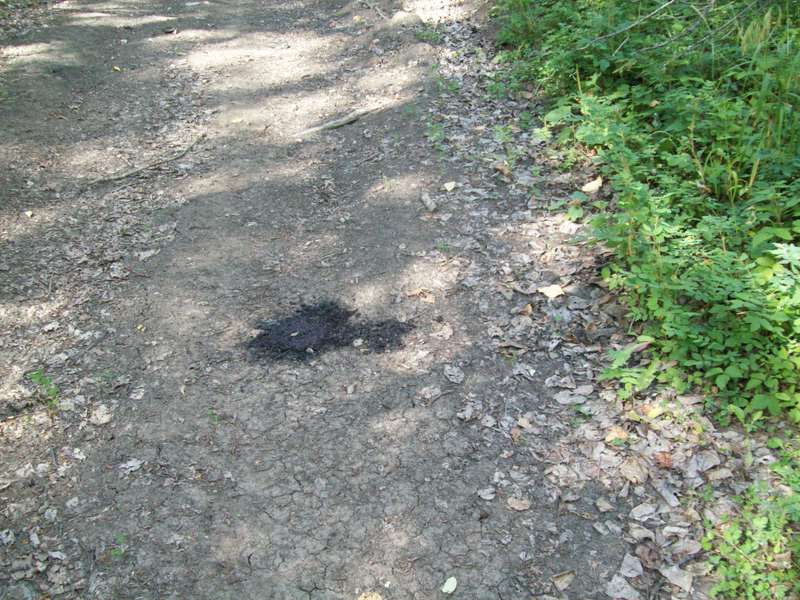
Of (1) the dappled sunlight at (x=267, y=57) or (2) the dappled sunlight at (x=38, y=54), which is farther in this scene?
(1) the dappled sunlight at (x=267, y=57)

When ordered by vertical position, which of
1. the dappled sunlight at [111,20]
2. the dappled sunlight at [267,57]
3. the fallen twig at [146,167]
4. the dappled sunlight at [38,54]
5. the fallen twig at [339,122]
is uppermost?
the dappled sunlight at [111,20]

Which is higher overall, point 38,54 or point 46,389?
point 38,54

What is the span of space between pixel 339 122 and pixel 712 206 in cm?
467

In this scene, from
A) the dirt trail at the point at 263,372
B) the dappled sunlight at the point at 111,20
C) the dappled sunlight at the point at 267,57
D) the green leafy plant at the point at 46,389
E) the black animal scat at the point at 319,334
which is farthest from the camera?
the dappled sunlight at the point at 111,20

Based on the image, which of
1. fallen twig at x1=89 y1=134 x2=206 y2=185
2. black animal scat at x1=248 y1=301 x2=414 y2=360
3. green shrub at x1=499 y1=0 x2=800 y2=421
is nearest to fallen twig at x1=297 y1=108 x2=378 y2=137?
fallen twig at x1=89 y1=134 x2=206 y2=185

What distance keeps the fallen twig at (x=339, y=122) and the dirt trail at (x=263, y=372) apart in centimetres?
13

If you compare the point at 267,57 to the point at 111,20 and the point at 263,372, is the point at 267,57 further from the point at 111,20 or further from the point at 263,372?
the point at 263,372

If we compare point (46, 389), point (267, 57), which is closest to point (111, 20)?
point (267, 57)

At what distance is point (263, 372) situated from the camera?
4.30 meters

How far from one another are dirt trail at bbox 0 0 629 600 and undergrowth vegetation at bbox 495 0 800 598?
2.19 feet

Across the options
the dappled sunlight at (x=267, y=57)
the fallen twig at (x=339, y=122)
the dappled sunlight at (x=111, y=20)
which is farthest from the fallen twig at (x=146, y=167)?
the dappled sunlight at (x=111, y=20)

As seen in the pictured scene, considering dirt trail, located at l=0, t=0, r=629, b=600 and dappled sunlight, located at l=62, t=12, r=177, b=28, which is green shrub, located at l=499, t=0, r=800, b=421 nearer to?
dirt trail, located at l=0, t=0, r=629, b=600

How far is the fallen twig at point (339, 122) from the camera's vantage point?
742 centimetres

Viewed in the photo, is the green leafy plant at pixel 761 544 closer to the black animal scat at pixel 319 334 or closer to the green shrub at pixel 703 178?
the green shrub at pixel 703 178
